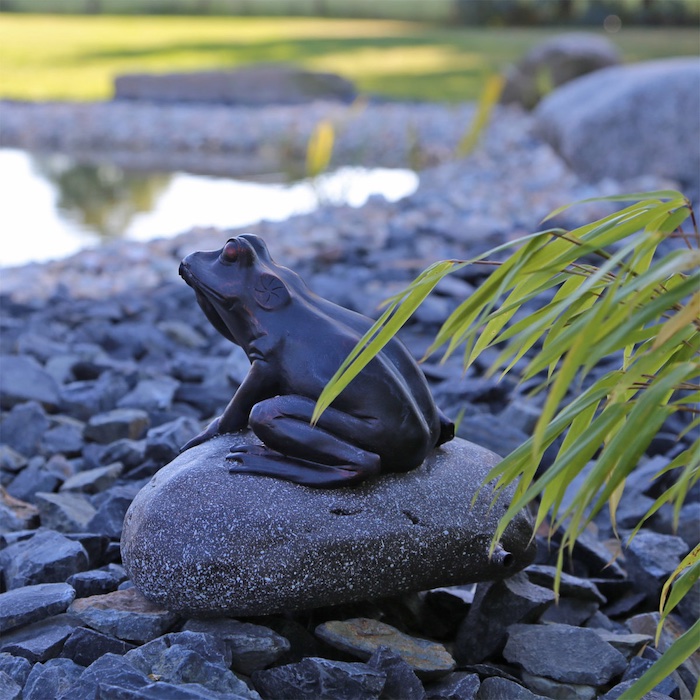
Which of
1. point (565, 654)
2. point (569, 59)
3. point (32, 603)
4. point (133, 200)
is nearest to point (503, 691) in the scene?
point (565, 654)

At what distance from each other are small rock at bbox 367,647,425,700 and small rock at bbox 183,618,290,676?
18 centimetres

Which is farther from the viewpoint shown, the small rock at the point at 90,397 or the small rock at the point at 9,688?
the small rock at the point at 90,397

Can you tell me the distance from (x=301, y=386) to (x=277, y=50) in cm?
2267

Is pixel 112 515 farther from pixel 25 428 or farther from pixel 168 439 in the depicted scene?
pixel 25 428

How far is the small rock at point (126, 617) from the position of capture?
6.44 feet

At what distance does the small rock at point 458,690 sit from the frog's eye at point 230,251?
956mm

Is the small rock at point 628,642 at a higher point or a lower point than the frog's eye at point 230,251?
lower

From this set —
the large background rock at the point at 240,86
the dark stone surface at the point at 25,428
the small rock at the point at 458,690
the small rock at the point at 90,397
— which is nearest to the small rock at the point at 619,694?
the small rock at the point at 458,690

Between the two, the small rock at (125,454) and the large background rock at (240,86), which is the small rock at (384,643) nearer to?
the small rock at (125,454)

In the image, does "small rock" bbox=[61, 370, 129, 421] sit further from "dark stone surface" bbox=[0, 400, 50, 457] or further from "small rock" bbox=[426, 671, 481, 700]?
"small rock" bbox=[426, 671, 481, 700]

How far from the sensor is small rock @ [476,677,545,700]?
189 cm

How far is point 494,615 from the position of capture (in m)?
2.16

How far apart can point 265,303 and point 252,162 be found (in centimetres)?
1014

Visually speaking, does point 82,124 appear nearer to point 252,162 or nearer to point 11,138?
point 11,138
